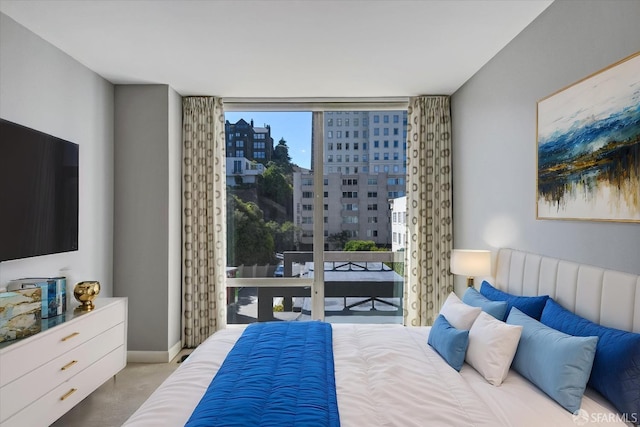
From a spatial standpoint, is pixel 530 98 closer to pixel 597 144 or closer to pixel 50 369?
pixel 597 144

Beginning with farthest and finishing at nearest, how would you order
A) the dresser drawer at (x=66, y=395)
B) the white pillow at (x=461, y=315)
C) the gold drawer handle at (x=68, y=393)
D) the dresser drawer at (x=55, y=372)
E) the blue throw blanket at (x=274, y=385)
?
the gold drawer handle at (x=68, y=393), the white pillow at (x=461, y=315), the dresser drawer at (x=66, y=395), the dresser drawer at (x=55, y=372), the blue throw blanket at (x=274, y=385)

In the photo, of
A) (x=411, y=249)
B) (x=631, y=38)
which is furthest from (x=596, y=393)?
(x=411, y=249)

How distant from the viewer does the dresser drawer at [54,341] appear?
209 centimetres

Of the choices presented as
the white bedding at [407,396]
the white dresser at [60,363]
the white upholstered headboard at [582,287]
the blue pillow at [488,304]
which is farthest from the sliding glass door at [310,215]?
the white bedding at [407,396]

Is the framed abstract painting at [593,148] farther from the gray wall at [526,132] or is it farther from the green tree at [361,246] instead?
the green tree at [361,246]

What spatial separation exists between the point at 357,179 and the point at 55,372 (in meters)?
3.20

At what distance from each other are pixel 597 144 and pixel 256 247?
331 centimetres

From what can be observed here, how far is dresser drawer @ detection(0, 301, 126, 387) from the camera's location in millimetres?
2092

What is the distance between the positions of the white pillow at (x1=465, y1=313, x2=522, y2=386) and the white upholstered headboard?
38 cm

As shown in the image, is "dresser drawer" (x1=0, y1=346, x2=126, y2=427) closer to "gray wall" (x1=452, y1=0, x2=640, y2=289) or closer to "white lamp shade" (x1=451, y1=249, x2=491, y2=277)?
"white lamp shade" (x1=451, y1=249, x2=491, y2=277)

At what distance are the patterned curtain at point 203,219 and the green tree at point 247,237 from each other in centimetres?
19

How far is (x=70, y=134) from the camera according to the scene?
3166 mm

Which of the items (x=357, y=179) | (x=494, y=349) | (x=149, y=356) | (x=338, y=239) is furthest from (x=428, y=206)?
(x=149, y=356)

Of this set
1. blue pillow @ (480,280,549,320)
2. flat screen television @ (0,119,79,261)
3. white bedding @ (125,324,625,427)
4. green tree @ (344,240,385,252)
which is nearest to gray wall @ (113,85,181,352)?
flat screen television @ (0,119,79,261)
